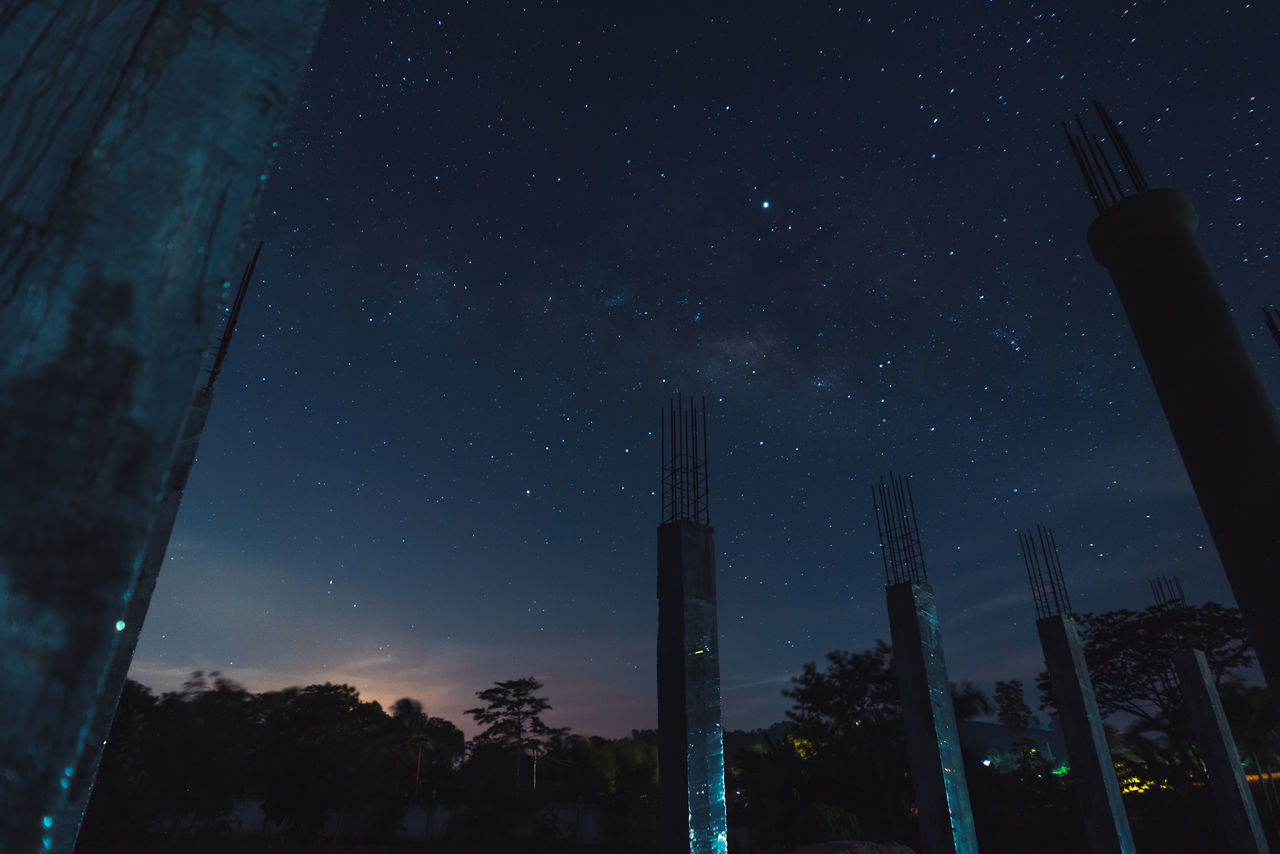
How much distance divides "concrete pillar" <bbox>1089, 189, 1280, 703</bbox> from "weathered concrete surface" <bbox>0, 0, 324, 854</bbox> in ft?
16.4

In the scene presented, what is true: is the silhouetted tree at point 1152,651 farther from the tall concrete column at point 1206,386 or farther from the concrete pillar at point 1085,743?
the tall concrete column at point 1206,386

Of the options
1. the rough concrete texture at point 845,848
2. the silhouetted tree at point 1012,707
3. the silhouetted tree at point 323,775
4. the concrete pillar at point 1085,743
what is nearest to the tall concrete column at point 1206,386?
the rough concrete texture at point 845,848

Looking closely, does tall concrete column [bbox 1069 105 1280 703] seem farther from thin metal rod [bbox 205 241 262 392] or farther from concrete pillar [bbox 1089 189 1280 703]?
thin metal rod [bbox 205 241 262 392]

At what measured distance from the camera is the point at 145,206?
0.71m

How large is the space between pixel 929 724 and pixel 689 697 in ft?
17.9

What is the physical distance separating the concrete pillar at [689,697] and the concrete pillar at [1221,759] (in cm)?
1506

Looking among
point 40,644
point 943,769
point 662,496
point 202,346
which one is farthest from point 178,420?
point 943,769

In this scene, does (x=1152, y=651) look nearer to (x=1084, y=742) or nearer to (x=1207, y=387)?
(x=1084, y=742)

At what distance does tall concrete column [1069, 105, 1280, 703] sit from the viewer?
12.2ft

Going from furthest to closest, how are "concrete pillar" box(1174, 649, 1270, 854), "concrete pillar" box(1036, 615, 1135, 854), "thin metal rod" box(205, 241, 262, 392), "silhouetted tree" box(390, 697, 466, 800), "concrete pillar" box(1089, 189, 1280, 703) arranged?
"silhouetted tree" box(390, 697, 466, 800) < "concrete pillar" box(1174, 649, 1270, 854) < "concrete pillar" box(1036, 615, 1135, 854) < "thin metal rod" box(205, 241, 262, 392) < "concrete pillar" box(1089, 189, 1280, 703)

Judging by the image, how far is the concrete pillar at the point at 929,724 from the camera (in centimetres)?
1055

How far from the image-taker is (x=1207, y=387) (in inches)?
159

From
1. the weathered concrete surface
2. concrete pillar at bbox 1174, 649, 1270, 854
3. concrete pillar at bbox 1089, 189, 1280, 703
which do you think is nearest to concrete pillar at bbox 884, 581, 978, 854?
concrete pillar at bbox 1089, 189, 1280, 703

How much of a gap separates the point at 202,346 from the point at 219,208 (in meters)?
0.17
